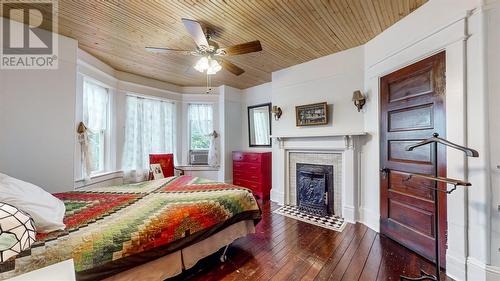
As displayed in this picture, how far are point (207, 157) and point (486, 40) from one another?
4524mm

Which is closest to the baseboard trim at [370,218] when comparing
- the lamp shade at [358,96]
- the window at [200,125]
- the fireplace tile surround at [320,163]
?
the fireplace tile surround at [320,163]

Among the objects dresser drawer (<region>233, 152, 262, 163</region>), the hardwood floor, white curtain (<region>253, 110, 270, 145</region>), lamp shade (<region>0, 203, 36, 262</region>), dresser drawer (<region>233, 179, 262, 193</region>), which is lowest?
the hardwood floor

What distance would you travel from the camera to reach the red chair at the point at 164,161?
4.00 m

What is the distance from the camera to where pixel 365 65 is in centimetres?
290

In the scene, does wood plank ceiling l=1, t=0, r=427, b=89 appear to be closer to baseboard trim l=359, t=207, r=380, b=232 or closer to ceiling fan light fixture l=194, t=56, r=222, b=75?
ceiling fan light fixture l=194, t=56, r=222, b=75

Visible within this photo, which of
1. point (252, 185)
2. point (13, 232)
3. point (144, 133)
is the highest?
point (144, 133)

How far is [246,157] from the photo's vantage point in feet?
14.7

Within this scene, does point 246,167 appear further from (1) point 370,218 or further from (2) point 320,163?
(1) point 370,218

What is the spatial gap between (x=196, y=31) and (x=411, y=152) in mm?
2591

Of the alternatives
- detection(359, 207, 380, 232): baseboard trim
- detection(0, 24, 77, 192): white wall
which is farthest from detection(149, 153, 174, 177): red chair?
detection(359, 207, 380, 232): baseboard trim

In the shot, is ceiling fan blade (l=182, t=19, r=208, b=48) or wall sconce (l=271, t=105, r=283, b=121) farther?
wall sconce (l=271, t=105, r=283, b=121)

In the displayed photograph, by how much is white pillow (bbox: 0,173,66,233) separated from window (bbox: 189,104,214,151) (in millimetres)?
3412

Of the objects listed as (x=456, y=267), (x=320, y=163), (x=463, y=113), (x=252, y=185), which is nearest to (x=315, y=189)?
(x=320, y=163)

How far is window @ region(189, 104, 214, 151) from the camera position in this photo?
492 cm
